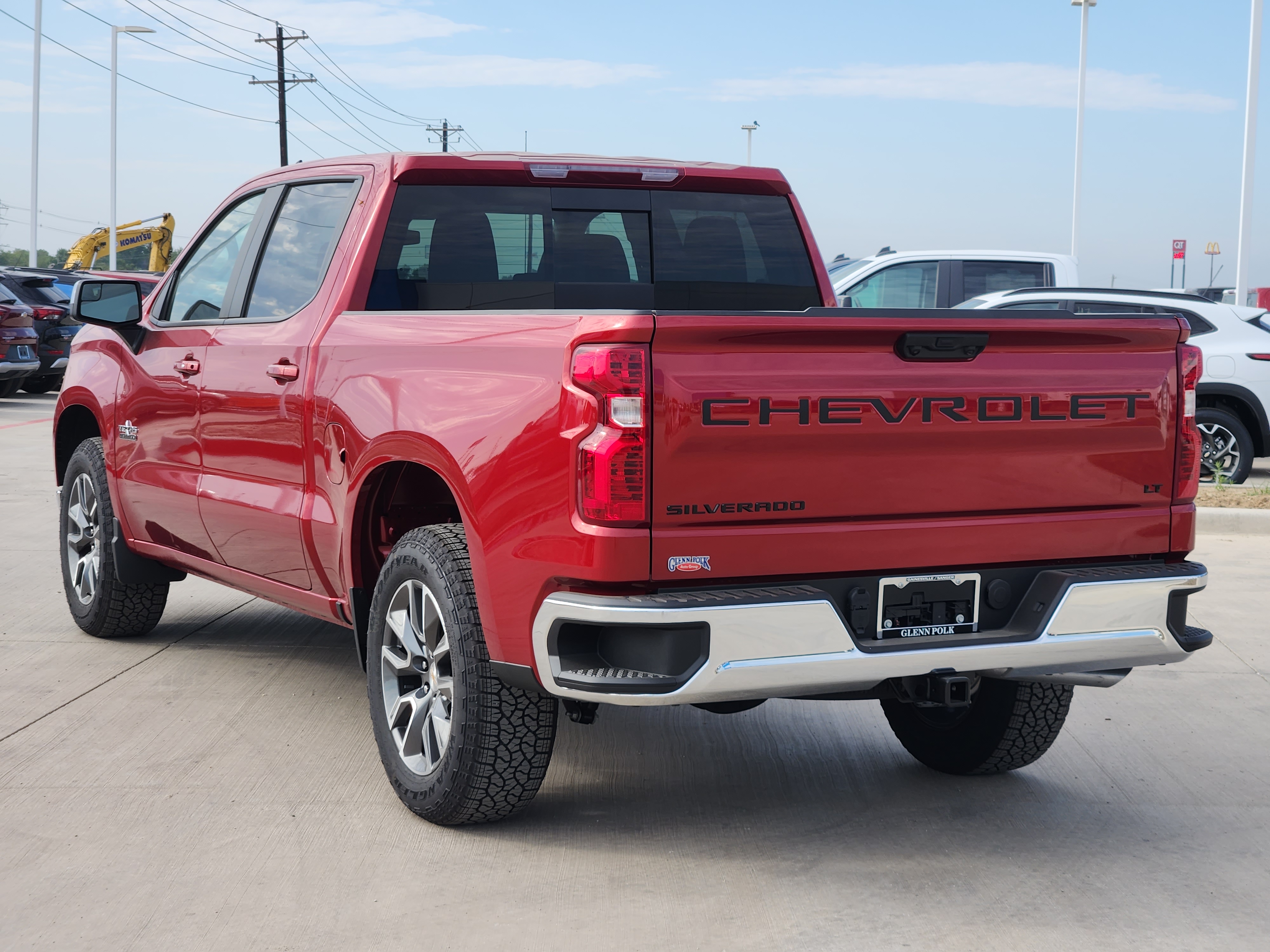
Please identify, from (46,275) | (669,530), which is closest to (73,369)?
(669,530)

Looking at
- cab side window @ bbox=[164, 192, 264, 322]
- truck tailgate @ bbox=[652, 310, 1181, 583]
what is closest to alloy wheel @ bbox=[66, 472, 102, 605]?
cab side window @ bbox=[164, 192, 264, 322]

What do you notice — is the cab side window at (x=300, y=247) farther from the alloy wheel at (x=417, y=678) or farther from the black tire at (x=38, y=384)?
the black tire at (x=38, y=384)

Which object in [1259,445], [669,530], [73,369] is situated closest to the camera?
[669,530]

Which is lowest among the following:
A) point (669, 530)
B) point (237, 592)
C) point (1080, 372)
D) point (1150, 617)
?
point (237, 592)

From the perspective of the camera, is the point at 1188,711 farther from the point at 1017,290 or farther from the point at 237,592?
the point at 1017,290

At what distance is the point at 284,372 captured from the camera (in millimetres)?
4871

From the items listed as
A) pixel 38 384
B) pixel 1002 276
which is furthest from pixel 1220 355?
pixel 38 384

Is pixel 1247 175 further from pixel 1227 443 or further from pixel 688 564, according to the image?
pixel 688 564

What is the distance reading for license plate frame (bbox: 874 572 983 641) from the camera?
12.2ft

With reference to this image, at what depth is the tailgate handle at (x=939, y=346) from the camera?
3662mm

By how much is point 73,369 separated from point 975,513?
15.3ft

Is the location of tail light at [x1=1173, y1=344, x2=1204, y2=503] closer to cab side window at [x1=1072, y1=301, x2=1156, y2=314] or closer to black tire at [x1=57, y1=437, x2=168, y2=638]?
black tire at [x1=57, y1=437, x2=168, y2=638]

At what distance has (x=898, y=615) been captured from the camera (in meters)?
3.75

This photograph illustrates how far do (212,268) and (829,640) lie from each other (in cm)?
341
